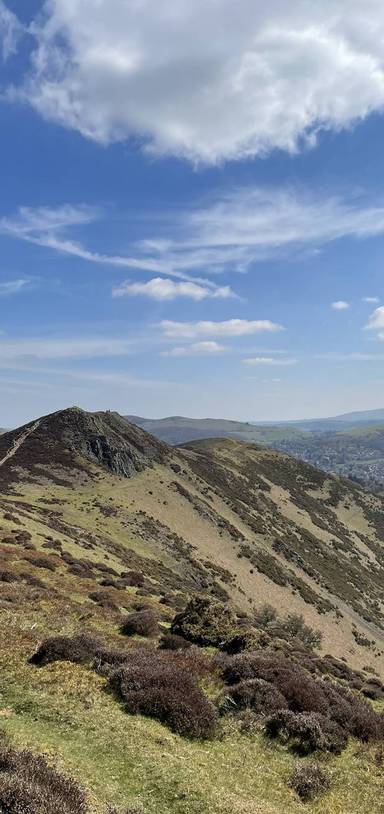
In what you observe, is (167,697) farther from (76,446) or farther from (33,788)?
(76,446)

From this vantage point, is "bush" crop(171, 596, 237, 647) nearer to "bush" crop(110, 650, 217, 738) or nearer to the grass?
Answer: "bush" crop(110, 650, 217, 738)

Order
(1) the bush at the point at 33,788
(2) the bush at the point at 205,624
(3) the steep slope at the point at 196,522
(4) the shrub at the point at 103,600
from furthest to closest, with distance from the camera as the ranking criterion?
1. (3) the steep slope at the point at 196,522
2. (4) the shrub at the point at 103,600
3. (2) the bush at the point at 205,624
4. (1) the bush at the point at 33,788

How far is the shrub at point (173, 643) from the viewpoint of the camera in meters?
19.8

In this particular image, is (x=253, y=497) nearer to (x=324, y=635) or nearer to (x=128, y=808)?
(x=324, y=635)

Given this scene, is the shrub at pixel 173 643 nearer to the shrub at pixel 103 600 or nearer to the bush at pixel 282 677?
the bush at pixel 282 677

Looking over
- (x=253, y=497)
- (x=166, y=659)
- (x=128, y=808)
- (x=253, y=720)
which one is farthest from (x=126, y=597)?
(x=253, y=497)

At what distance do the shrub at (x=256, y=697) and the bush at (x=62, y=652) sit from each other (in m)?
4.86

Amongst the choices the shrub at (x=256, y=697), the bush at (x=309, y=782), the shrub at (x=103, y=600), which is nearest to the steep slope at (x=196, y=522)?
the shrub at (x=103, y=600)

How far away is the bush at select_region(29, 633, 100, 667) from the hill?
3.2 inches

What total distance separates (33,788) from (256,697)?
27.3 feet

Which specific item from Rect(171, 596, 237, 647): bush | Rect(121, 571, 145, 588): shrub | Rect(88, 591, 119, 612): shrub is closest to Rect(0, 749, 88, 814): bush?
Rect(171, 596, 237, 647): bush

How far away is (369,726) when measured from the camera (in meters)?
13.9

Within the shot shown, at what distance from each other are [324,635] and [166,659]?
53440 millimetres

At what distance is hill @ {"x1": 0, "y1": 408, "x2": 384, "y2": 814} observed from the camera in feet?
34.8
